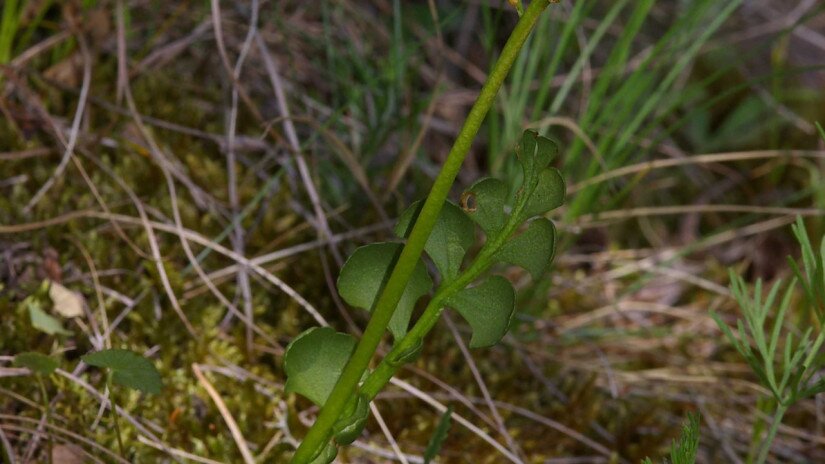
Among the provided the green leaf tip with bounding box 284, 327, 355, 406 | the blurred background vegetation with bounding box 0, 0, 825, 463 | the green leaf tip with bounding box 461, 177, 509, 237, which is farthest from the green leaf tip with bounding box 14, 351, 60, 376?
the green leaf tip with bounding box 461, 177, 509, 237

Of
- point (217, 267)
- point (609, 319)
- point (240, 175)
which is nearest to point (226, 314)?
point (217, 267)

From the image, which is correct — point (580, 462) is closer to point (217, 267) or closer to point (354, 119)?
point (217, 267)

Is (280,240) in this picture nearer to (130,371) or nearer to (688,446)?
(130,371)

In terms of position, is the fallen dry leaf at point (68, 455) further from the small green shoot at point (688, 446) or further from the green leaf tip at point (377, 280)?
the small green shoot at point (688, 446)

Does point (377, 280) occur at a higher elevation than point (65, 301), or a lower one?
higher

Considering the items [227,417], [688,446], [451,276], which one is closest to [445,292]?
[451,276]

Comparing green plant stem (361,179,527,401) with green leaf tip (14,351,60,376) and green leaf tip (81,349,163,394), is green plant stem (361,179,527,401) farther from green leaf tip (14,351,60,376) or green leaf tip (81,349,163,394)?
green leaf tip (14,351,60,376)
